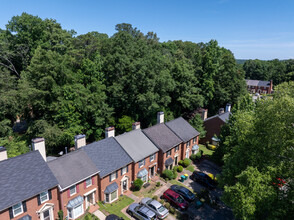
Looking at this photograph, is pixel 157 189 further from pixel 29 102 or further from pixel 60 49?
pixel 60 49

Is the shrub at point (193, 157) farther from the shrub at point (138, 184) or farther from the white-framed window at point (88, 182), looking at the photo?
the white-framed window at point (88, 182)

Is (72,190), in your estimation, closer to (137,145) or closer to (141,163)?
(141,163)

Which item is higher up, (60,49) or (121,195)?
(60,49)

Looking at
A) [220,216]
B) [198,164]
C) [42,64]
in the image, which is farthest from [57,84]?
[220,216]

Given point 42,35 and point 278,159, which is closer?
point 278,159

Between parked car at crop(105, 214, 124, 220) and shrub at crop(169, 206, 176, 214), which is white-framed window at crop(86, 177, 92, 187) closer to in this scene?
parked car at crop(105, 214, 124, 220)

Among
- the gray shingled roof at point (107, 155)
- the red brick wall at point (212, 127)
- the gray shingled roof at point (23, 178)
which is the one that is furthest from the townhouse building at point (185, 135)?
the gray shingled roof at point (23, 178)
